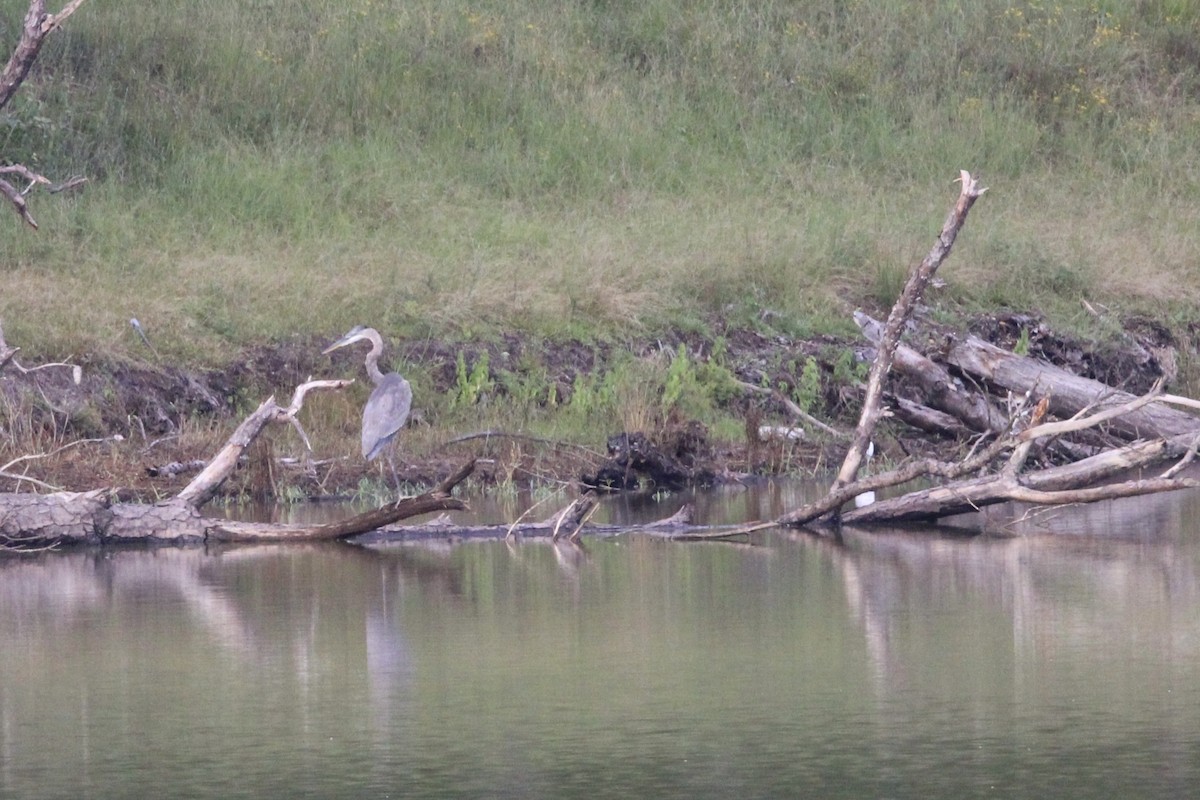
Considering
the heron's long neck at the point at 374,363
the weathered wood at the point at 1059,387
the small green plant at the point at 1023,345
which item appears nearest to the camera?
the heron's long neck at the point at 374,363

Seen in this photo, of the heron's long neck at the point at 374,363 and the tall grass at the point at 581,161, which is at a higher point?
the tall grass at the point at 581,161

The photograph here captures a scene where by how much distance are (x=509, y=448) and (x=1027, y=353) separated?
4894 mm

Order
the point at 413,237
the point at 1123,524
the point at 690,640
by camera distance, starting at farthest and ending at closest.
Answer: the point at 413,237
the point at 1123,524
the point at 690,640

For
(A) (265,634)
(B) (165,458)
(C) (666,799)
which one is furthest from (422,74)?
(C) (666,799)

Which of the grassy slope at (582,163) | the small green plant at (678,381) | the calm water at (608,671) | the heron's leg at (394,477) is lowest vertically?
the calm water at (608,671)

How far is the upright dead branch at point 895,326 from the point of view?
11.0m

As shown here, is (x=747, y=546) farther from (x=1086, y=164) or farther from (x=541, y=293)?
(x=1086, y=164)

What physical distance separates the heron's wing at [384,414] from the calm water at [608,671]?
1894 millimetres

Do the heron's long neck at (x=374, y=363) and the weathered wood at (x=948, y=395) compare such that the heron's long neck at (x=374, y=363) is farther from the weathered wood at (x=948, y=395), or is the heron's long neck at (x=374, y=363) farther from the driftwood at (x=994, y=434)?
the weathered wood at (x=948, y=395)

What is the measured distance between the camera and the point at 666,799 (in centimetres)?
559

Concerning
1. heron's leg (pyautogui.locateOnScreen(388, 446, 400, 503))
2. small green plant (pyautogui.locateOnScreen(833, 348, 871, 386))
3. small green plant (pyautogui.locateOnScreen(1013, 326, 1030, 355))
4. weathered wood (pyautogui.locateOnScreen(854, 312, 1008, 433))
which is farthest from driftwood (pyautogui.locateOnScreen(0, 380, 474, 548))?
small green plant (pyautogui.locateOnScreen(1013, 326, 1030, 355))

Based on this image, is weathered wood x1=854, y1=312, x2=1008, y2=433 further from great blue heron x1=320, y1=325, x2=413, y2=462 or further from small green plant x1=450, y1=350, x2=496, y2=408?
great blue heron x1=320, y1=325, x2=413, y2=462

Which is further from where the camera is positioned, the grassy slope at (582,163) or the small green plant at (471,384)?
the grassy slope at (582,163)

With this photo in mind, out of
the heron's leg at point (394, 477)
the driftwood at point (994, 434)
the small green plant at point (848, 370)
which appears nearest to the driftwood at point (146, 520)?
the heron's leg at point (394, 477)
